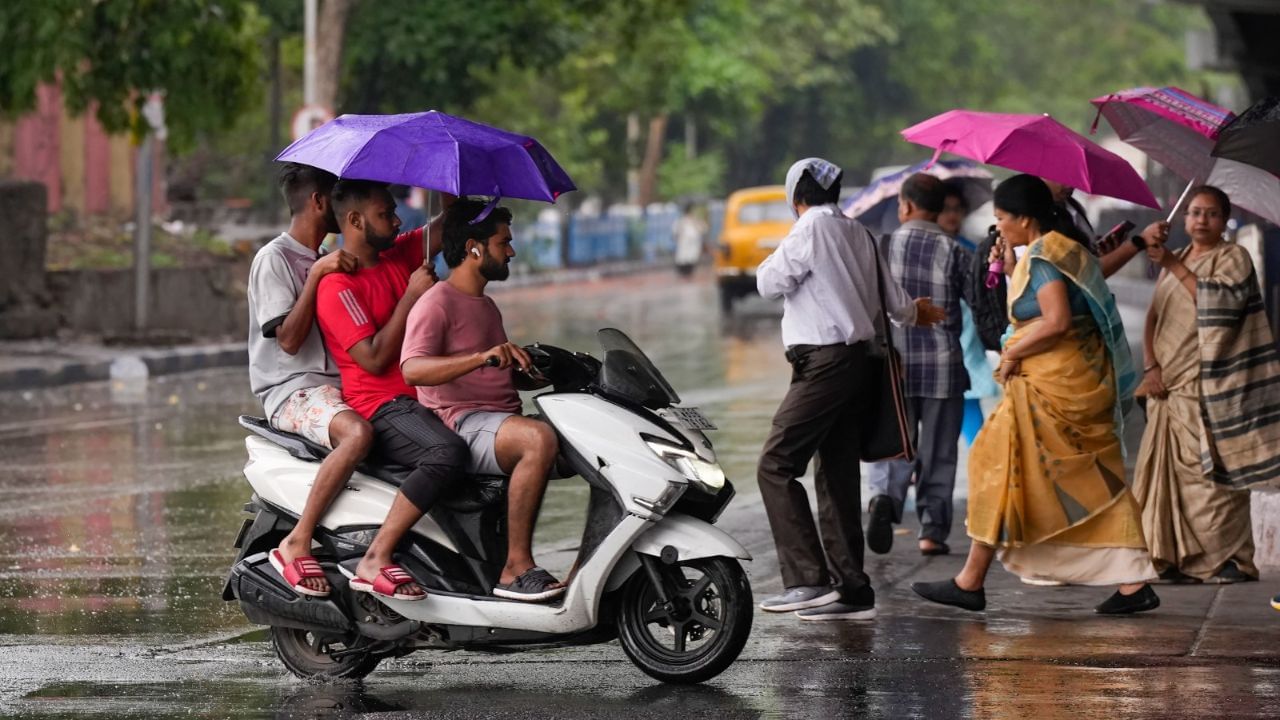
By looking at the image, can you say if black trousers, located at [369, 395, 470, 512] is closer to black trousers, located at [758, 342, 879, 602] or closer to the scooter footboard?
the scooter footboard

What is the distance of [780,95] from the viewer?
216 feet

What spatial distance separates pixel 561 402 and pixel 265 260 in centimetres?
104

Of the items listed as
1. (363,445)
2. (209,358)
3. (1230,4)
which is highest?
(1230,4)

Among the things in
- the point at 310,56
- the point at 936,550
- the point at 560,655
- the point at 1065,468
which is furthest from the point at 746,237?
the point at 560,655

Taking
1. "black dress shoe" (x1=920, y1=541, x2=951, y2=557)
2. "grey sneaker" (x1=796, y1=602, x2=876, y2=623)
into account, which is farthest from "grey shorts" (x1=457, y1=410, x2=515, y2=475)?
"black dress shoe" (x1=920, y1=541, x2=951, y2=557)

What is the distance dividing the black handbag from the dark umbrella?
1348mm

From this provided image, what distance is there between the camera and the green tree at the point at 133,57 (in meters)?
20.3

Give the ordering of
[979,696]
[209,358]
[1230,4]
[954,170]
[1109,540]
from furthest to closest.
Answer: [209,358] → [1230,4] → [954,170] → [1109,540] → [979,696]

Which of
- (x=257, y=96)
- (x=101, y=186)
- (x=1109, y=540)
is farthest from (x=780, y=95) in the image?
(x=1109, y=540)

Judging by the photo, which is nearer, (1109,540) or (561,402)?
(561,402)

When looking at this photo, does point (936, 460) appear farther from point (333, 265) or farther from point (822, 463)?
point (333, 265)

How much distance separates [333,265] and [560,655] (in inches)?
63.8

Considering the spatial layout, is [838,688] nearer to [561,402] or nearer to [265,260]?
[561,402]

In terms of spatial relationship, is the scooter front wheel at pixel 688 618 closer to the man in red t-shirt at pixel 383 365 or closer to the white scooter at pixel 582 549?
the white scooter at pixel 582 549
